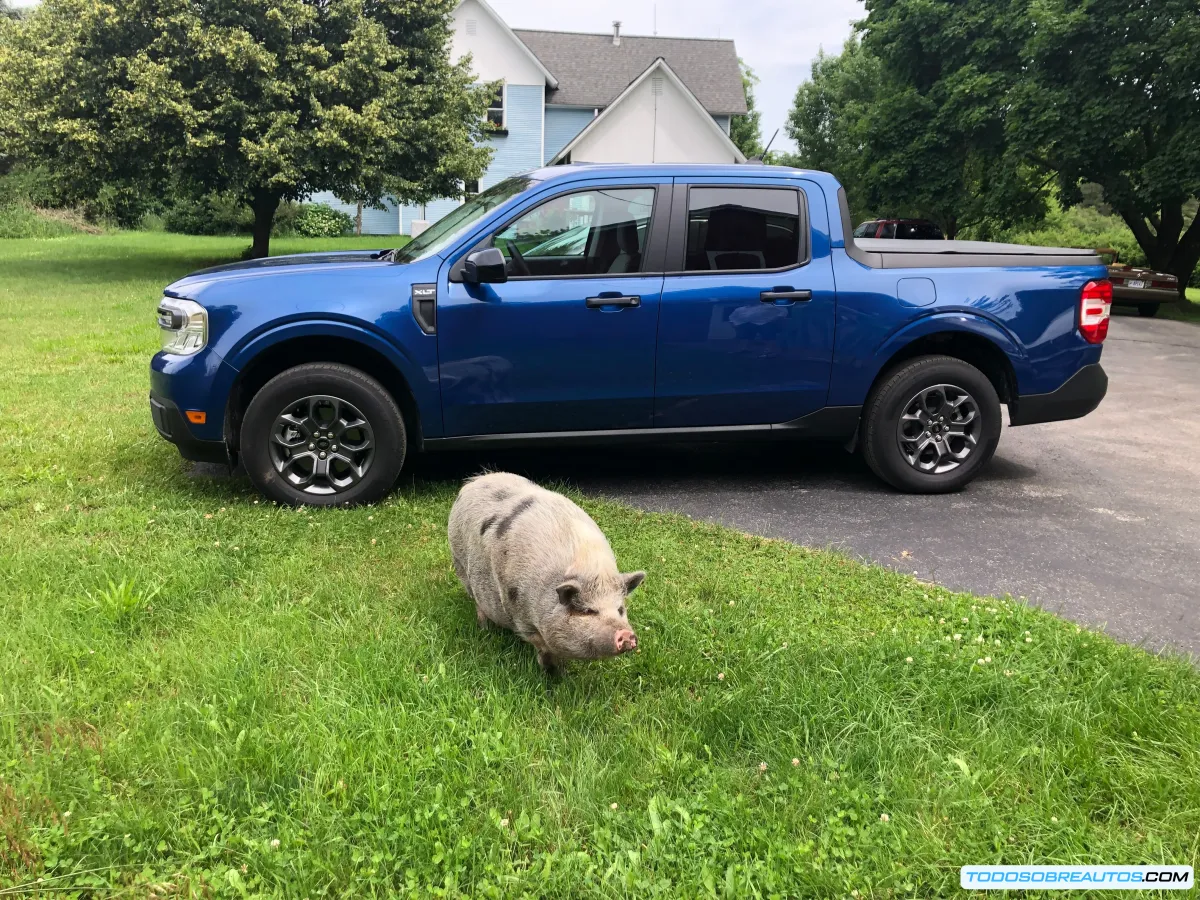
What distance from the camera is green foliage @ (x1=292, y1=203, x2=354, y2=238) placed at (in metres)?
34.5

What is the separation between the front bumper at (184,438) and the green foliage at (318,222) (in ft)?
105

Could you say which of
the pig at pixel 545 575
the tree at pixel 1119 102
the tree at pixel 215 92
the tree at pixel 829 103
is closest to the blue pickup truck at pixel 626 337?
the pig at pixel 545 575

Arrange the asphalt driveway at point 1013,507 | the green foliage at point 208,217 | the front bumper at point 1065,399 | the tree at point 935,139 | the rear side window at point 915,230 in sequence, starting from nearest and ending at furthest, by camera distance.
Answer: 1. the asphalt driveway at point 1013,507
2. the front bumper at point 1065,399
3. the rear side window at point 915,230
4. the tree at point 935,139
5. the green foliage at point 208,217

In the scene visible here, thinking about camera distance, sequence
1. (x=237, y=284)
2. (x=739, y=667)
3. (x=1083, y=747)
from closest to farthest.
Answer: (x=1083, y=747)
(x=739, y=667)
(x=237, y=284)

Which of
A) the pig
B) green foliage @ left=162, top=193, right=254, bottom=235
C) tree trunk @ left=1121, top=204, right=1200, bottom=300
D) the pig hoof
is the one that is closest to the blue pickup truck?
the pig

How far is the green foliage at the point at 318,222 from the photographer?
34.5 metres

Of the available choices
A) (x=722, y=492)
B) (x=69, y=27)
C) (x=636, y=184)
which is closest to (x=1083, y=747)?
(x=722, y=492)

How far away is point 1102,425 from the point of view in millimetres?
7582

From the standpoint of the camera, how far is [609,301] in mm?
4898

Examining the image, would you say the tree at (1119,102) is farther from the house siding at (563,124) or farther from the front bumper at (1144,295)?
the house siding at (563,124)

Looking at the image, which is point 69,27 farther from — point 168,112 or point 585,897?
point 585,897

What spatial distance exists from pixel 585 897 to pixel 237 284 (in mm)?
3961

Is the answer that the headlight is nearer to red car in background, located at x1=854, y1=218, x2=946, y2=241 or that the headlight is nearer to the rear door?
the rear door

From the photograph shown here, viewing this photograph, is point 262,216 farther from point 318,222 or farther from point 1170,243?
point 1170,243
